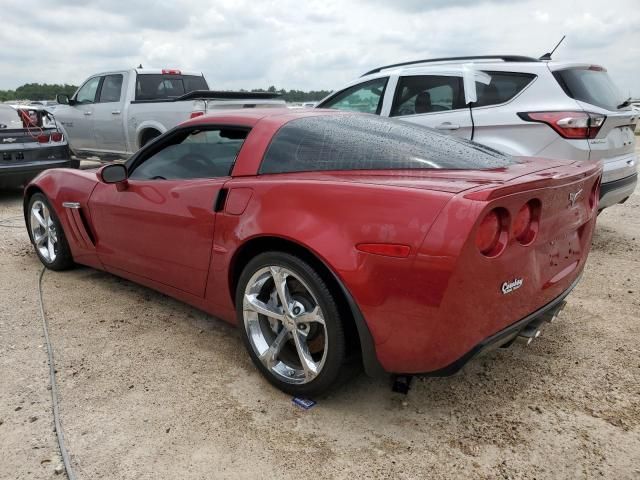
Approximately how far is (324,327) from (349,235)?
45 cm

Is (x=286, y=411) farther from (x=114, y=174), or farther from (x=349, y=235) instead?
(x=114, y=174)

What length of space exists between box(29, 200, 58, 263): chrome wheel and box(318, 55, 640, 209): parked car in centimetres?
357

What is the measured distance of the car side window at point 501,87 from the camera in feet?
15.9

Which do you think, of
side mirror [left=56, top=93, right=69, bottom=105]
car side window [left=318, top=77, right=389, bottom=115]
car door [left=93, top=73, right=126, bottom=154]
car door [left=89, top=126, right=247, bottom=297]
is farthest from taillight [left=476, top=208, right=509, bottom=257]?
side mirror [left=56, top=93, right=69, bottom=105]

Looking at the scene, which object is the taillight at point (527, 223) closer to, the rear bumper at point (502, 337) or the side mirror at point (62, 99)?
the rear bumper at point (502, 337)

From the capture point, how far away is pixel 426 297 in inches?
80.2

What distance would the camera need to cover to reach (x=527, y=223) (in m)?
2.26

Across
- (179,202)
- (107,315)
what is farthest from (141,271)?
(179,202)

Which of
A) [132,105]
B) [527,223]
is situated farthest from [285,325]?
[132,105]

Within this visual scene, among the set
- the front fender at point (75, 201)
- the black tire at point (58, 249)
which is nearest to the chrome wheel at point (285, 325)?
the front fender at point (75, 201)

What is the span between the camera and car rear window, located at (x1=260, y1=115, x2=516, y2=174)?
2.59m

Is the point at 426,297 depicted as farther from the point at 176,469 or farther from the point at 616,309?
the point at 616,309

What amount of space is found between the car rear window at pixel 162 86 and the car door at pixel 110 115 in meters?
0.33

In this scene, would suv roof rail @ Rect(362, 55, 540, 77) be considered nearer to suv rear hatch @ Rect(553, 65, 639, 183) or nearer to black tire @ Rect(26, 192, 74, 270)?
suv rear hatch @ Rect(553, 65, 639, 183)
